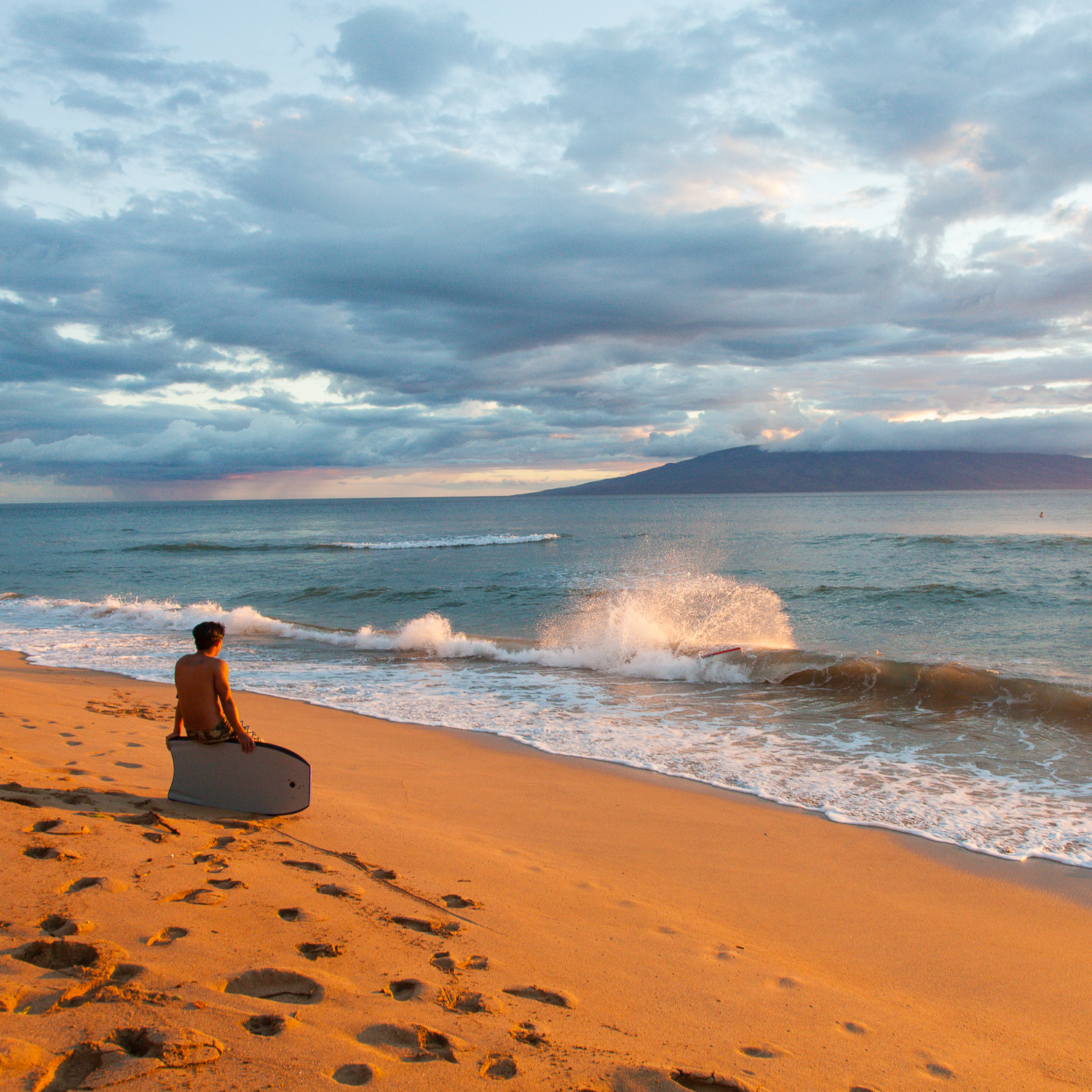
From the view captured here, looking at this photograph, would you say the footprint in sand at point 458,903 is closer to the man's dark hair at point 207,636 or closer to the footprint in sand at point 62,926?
the footprint in sand at point 62,926

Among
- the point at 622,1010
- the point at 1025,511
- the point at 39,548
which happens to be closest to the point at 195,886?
the point at 622,1010

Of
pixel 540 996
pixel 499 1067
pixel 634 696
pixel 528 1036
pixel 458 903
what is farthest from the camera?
pixel 634 696

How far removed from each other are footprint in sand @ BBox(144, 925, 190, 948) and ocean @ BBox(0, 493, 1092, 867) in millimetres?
4094

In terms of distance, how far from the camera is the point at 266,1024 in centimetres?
270

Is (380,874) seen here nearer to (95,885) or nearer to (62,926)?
(95,885)

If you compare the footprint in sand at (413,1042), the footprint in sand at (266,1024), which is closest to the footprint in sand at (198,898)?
the footprint in sand at (266,1024)

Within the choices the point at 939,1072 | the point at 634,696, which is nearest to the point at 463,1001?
the point at 939,1072

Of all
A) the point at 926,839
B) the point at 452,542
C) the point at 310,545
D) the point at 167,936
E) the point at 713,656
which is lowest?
the point at 926,839

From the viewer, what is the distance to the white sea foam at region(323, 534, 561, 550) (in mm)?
50844

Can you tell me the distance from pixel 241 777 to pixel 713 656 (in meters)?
10.4

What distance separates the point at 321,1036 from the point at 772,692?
34.6 feet

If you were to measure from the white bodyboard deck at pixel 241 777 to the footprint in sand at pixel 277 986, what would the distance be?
2.08m

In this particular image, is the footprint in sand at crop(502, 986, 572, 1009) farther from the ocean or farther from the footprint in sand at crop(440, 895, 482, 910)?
the ocean

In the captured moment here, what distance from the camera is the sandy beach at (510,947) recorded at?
2643 mm
